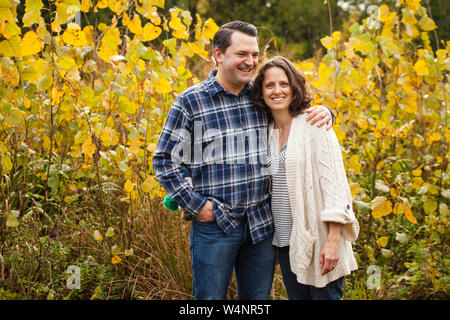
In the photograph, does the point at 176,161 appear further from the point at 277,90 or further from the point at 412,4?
the point at 412,4

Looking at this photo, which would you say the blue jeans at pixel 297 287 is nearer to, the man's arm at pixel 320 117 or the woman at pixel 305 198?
the woman at pixel 305 198

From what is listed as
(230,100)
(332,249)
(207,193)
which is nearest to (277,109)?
(230,100)

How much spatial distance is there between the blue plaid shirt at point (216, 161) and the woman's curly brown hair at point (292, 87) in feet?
0.43

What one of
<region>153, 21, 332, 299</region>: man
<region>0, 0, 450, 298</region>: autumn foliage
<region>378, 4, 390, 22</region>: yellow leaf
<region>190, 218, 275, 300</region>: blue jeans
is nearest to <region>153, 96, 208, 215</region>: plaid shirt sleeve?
→ <region>153, 21, 332, 299</region>: man

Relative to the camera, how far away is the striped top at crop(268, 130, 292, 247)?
1.88m

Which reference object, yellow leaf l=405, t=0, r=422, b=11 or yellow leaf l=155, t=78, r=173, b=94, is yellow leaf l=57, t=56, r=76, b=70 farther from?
yellow leaf l=405, t=0, r=422, b=11

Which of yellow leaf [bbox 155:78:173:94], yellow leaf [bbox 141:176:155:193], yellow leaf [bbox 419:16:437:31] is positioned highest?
yellow leaf [bbox 419:16:437:31]

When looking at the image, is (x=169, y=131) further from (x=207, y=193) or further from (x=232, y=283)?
(x=232, y=283)

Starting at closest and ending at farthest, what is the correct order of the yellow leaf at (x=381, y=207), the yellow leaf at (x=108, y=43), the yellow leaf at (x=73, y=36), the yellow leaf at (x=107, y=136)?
1. the yellow leaf at (x=73, y=36)
2. the yellow leaf at (x=108, y=43)
3. the yellow leaf at (x=107, y=136)
4. the yellow leaf at (x=381, y=207)

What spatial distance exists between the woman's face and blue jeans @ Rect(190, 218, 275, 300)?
0.55m

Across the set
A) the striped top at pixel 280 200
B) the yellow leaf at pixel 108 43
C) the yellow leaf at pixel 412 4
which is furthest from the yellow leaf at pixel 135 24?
the yellow leaf at pixel 412 4

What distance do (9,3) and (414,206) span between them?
3039 millimetres

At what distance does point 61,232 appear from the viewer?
2951mm

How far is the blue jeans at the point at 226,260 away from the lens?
1.88 metres
